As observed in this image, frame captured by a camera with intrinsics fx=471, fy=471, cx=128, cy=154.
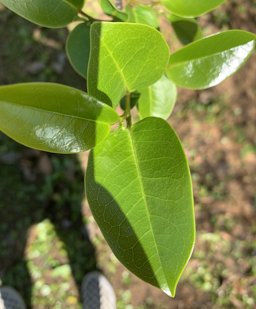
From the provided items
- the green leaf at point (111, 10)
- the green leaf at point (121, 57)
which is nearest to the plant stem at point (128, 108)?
the green leaf at point (121, 57)

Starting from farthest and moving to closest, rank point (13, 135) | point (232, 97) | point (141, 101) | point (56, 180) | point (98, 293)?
point (232, 97), point (56, 180), point (98, 293), point (141, 101), point (13, 135)

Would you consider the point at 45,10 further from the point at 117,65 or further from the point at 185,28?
the point at 185,28

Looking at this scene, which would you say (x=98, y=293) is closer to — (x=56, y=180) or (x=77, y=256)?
(x=77, y=256)

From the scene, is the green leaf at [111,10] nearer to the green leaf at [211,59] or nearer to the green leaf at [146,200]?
the green leaf at [211,59]

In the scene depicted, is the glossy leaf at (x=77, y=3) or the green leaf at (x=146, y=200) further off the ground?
the glossy leaf at (x=77, y=3)

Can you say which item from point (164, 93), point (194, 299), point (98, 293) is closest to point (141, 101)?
point (164, 93)

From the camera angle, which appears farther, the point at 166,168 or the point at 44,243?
the point at 44,243
